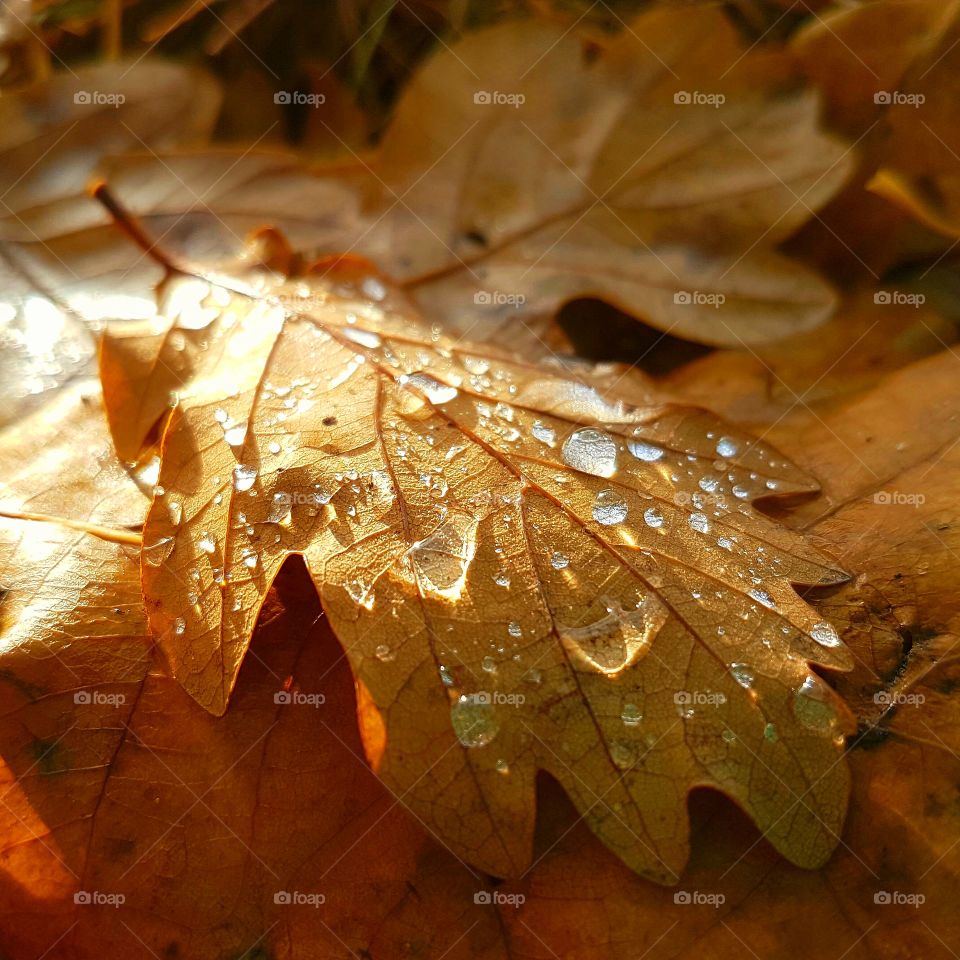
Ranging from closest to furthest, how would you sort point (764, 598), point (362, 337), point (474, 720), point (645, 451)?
point (474, 720) → point (764, 598) → point (645, 451) → point (362, 337)

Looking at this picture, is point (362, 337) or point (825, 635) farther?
point (362, 337)

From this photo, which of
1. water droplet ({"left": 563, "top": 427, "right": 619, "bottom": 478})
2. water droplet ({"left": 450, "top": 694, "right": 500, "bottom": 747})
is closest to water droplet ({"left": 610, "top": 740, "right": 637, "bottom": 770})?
water droplet ({"left": 450, "top": 694, "right": 500, "bottom": 747})

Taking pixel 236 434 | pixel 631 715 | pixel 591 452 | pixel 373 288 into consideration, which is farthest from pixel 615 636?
pixel 373 288

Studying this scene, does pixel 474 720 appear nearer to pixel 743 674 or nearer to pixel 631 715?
pixel 631 715

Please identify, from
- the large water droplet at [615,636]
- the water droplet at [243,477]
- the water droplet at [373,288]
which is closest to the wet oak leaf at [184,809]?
the water droplet at [243,477]

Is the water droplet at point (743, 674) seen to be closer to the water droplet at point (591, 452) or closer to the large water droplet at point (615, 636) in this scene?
the large water droplet at point (615, 636)

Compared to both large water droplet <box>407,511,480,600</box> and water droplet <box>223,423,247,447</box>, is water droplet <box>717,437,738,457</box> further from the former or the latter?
water droplet <box>223,423,247,447</box>

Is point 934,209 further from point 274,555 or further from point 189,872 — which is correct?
point 189,872

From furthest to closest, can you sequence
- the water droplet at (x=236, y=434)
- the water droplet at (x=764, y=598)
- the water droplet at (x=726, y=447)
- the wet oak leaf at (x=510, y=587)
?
the water droplet at (x=726, y=447) → the water droplet at (x=236, y=434) → the water droplet at (x=764, y=598) → the wet oak leaf at (x=510, y=587)

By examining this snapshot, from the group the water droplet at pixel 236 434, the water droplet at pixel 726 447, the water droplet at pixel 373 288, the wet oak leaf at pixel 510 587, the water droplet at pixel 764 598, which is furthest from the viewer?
the water droplet at pixel 373 288
